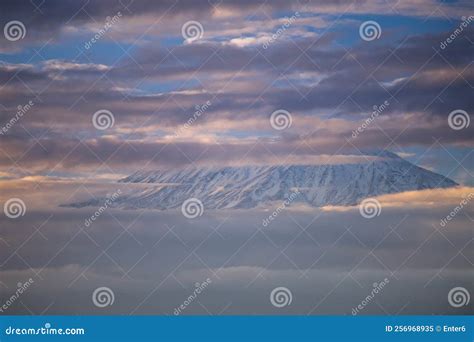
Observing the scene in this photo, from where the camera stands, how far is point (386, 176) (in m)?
14.7

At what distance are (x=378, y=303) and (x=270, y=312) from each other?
189 centimetres

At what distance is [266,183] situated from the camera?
14.7 meters

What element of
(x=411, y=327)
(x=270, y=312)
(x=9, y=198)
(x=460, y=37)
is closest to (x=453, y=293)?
(x=411, y=327)

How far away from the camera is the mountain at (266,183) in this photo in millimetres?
14609

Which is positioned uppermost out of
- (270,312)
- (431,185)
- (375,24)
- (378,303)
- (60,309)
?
(375,24)

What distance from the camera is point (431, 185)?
14.6 metres

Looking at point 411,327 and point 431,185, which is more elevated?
point 431,185

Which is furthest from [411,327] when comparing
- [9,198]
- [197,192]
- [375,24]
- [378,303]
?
[9,198]

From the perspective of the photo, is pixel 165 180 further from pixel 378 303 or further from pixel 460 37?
pixel 460 37

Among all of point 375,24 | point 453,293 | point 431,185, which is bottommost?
point 453,293

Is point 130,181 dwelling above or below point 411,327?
below

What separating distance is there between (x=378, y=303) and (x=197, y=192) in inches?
147

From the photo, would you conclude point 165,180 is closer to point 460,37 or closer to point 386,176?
point 386,176

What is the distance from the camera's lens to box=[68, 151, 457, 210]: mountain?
14.6m
